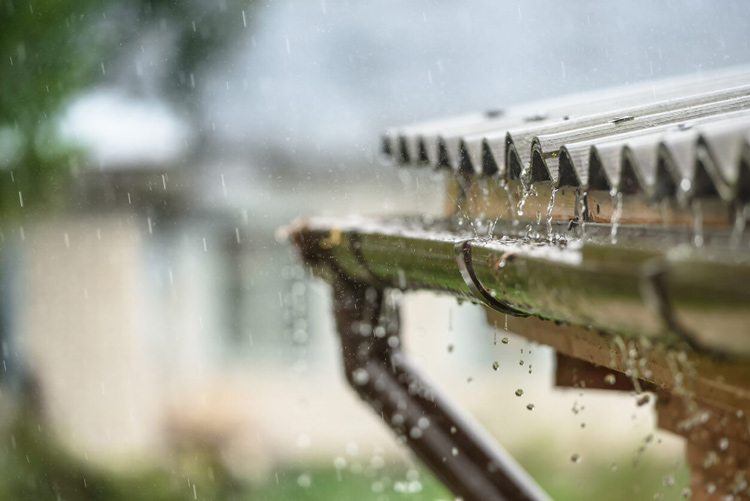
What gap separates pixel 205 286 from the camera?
32.3ft

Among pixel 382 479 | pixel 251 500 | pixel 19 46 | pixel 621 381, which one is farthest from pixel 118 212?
pixel 621 381

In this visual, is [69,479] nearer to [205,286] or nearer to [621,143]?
[205,286]

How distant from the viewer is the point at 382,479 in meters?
9.46

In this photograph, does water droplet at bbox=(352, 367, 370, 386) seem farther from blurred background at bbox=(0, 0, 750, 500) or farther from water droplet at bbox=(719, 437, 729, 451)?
blurred background at bbox=(0, 0, 750, 500)

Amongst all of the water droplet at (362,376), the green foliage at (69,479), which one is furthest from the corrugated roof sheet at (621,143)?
the green foliage at (69,479)

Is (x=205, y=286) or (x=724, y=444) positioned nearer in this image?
(x=724, y=444)

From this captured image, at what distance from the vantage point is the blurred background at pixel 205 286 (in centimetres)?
798

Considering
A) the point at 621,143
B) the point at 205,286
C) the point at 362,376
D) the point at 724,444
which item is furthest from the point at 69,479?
the point at 621,143

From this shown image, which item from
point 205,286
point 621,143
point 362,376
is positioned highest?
point 621,143

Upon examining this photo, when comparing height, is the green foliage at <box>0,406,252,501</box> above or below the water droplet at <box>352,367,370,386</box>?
below

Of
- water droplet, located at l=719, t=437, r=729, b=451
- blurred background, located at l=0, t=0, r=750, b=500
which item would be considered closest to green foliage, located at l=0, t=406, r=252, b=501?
blurred background, located at l=0, t=0, r=750, b=500

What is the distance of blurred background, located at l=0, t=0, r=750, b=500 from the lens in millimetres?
7980

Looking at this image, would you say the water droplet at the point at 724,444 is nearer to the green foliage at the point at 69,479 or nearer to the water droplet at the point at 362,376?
the water droplet at the point at 362,376

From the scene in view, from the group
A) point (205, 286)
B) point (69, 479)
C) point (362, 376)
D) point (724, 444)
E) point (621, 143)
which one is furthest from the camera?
point (205, 286)
